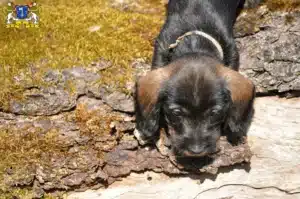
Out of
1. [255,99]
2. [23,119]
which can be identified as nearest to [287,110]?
A: [255,99]

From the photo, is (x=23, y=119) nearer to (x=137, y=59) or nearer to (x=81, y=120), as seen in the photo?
(x=81, y=120)

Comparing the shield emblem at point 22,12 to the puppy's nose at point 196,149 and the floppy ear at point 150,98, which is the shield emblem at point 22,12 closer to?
the floppy ear at point 150,98

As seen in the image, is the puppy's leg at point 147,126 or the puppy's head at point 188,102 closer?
the puppy's head at point 188,102

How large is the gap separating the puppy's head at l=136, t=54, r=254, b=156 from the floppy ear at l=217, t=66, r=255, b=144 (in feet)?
0.05

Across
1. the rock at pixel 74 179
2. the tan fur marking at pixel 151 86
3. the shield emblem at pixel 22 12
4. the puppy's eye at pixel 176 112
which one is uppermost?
the shield emblem at pixel 22 12

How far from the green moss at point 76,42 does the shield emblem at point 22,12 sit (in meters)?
0.13

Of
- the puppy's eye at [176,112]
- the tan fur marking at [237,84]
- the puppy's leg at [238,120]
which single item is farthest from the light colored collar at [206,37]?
the puppy's eye at [176,112]

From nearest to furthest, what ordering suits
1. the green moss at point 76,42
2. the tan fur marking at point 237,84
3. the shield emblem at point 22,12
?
the tan fur marking at point 237,84
the green moss at point 76,42
the shield emblem at point 22,12

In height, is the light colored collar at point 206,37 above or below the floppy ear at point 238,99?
above

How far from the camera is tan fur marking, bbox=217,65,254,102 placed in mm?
3385

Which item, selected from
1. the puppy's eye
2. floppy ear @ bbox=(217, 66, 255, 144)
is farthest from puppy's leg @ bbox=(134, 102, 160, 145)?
floppy ear @ bbox=(217, 66, 255, 144)

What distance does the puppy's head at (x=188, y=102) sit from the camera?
3.26m

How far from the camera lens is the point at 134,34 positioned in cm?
398

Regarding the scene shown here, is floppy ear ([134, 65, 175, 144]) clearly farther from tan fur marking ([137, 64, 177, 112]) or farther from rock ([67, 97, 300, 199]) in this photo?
rock ([67, 97, 300, 199])
